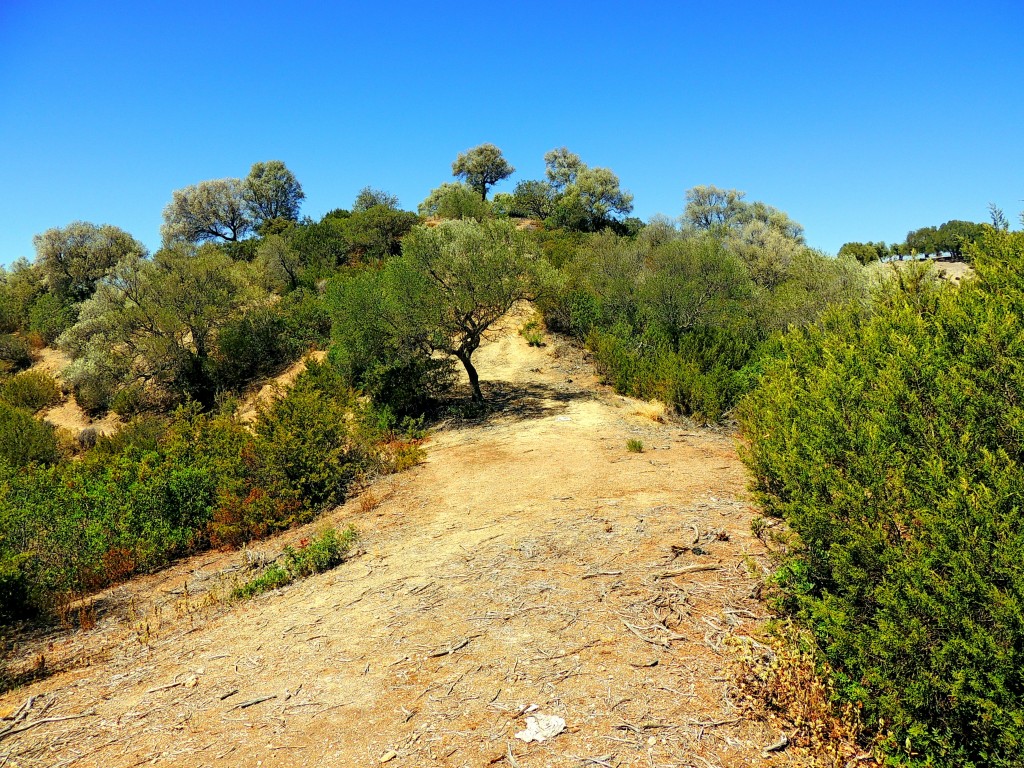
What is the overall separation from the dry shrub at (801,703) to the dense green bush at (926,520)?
140 millimetres

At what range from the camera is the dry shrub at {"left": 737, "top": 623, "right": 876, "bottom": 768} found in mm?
3314

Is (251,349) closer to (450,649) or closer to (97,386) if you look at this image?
(97,386)

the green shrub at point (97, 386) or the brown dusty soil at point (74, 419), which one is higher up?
the green shrub at point (97, 386)

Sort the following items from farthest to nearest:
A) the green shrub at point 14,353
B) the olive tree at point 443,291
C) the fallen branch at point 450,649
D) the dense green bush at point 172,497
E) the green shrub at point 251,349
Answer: the green shrub at point 14,353
the green shrub at point 251,349
the olive tree at point 443,291
the dense green bush at point 172,497
the fallen branch at point 450,649

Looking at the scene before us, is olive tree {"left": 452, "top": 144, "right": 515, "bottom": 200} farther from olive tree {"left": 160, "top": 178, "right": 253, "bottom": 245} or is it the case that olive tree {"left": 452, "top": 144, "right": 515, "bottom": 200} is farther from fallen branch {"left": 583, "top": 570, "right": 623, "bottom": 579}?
fallen branch {"left": 583, "top": 570, "right": 623, "bottom": 579}

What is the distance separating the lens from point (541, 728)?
11.6 feet

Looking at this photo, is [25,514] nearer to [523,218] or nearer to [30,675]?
[30,675]

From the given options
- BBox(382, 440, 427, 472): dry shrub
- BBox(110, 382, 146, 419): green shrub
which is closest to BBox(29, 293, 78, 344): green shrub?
BBox(110, 382, 146, 419): green shrub

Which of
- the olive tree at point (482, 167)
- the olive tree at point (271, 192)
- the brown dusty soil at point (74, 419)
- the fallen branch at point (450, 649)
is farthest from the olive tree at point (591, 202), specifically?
the fallen branch at point (450, 649)

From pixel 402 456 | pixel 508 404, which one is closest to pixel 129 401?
pixel 508 404

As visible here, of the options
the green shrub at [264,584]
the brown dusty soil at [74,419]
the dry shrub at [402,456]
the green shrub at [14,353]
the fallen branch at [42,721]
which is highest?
the green shrub at [14,353]

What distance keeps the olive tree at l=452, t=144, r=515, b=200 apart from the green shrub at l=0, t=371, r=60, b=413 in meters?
41.9

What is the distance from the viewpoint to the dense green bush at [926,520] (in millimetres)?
2957

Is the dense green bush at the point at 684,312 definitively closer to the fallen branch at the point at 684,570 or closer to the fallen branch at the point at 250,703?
the fallen branch at the point at 684,570
